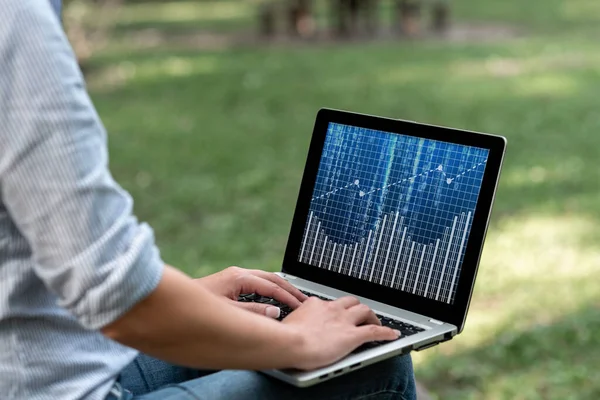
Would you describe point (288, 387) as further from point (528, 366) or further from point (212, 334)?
point (528, 366)

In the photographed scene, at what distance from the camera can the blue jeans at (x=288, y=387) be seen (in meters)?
1.43

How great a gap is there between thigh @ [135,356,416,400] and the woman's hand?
241 millimetres

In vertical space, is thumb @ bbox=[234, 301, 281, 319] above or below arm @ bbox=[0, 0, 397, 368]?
below

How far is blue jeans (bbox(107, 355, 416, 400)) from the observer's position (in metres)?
1.43

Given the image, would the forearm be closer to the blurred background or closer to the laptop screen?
the laptop screen

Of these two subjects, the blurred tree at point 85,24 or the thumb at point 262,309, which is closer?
the thumb at point 262,309

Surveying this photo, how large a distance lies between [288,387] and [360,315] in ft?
0.55

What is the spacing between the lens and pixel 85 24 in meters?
13.4

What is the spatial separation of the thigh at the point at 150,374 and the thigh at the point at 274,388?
202mm

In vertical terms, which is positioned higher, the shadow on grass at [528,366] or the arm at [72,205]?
the arm at [72,205]

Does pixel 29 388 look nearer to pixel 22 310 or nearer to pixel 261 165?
pixel 22 310

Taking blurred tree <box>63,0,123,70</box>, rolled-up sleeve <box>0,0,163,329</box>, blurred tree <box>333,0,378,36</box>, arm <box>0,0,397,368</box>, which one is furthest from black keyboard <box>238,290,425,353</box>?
blurred tree <box>333,0,378,36</box>

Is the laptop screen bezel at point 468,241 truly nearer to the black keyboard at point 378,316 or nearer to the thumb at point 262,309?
the black keyboard at point 378,316

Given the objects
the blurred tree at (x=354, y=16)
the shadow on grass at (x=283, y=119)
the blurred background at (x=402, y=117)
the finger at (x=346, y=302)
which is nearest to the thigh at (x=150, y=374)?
the finger at (x=346, y=302)
